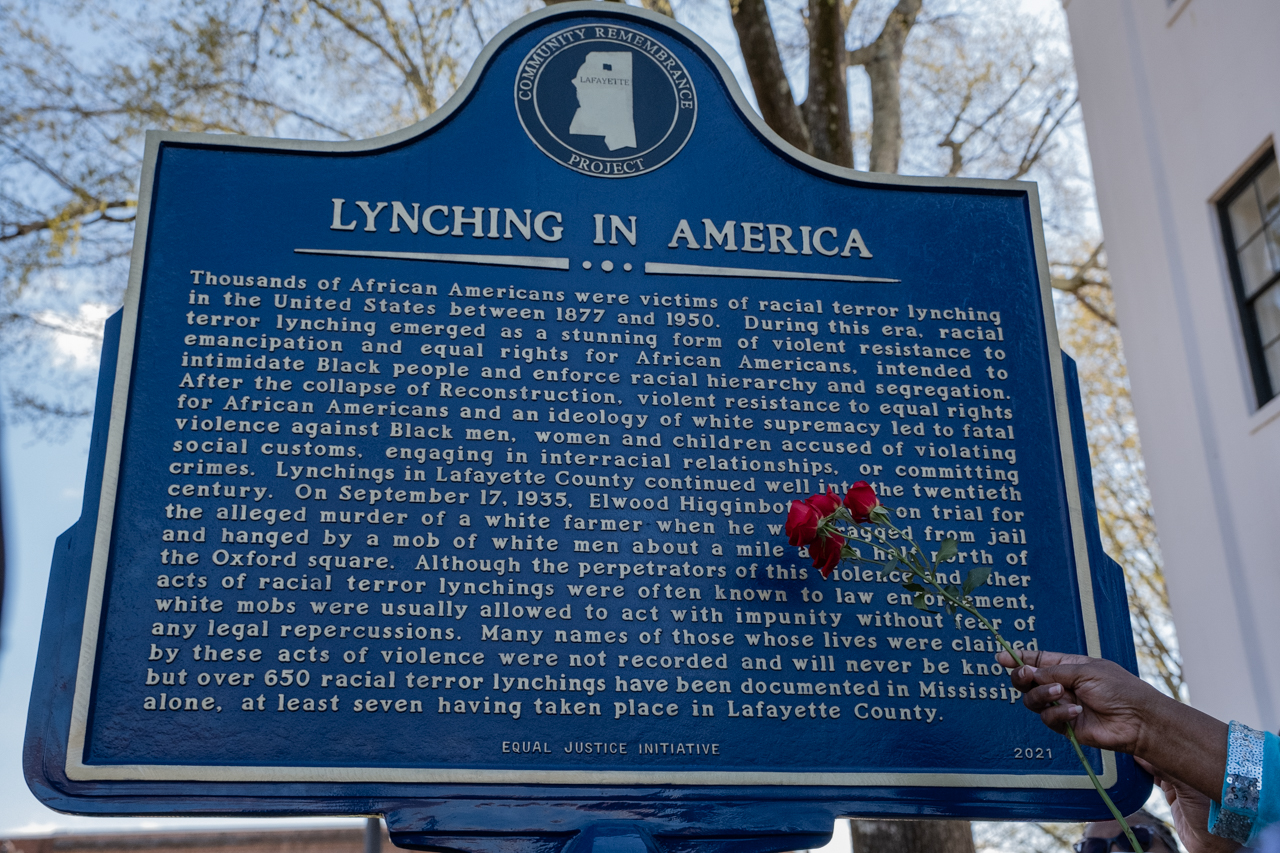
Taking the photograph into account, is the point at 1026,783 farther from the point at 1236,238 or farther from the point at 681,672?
the point at 1236,238

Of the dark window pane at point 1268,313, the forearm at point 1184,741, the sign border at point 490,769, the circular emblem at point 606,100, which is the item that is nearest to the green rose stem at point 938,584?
the forearm at point 1184,741

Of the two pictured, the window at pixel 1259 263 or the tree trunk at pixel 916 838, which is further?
the window at pixel 1259 263

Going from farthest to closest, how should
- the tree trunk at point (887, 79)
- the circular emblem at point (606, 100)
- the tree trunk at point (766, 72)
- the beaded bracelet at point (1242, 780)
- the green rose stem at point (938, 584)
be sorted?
the tree trunk at point (887, 79)
the tree trunk at point (766, 72)
the circular emblem at point (606, 100)
the green rose stem at point (938, 584)
the beaded bracelet at point (1242, 780)

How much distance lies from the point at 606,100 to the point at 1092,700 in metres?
2.96

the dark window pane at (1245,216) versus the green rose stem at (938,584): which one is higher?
the dark window pane at (1245,216)

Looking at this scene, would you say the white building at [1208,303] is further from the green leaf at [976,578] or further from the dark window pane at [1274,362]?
the green leaf at [976,578]

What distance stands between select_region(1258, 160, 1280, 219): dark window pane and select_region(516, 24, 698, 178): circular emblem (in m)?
5.83

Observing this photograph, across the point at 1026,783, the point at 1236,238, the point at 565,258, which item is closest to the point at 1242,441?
the point at 1236,238

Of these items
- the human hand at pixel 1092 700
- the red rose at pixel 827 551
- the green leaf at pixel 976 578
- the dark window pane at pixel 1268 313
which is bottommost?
the human hand at pixel 1092 700

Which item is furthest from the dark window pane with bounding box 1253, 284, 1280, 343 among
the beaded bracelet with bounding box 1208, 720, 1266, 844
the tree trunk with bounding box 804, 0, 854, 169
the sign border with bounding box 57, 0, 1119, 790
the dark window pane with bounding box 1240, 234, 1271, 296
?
the beaded bracelet with bounding box 1208, 720, 1266, 844

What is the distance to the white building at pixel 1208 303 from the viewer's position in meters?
8.30

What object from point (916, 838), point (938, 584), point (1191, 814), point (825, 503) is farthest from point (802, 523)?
point (916, 838)

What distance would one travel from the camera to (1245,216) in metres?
8.88

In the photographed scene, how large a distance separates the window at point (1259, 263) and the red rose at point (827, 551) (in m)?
6.26
